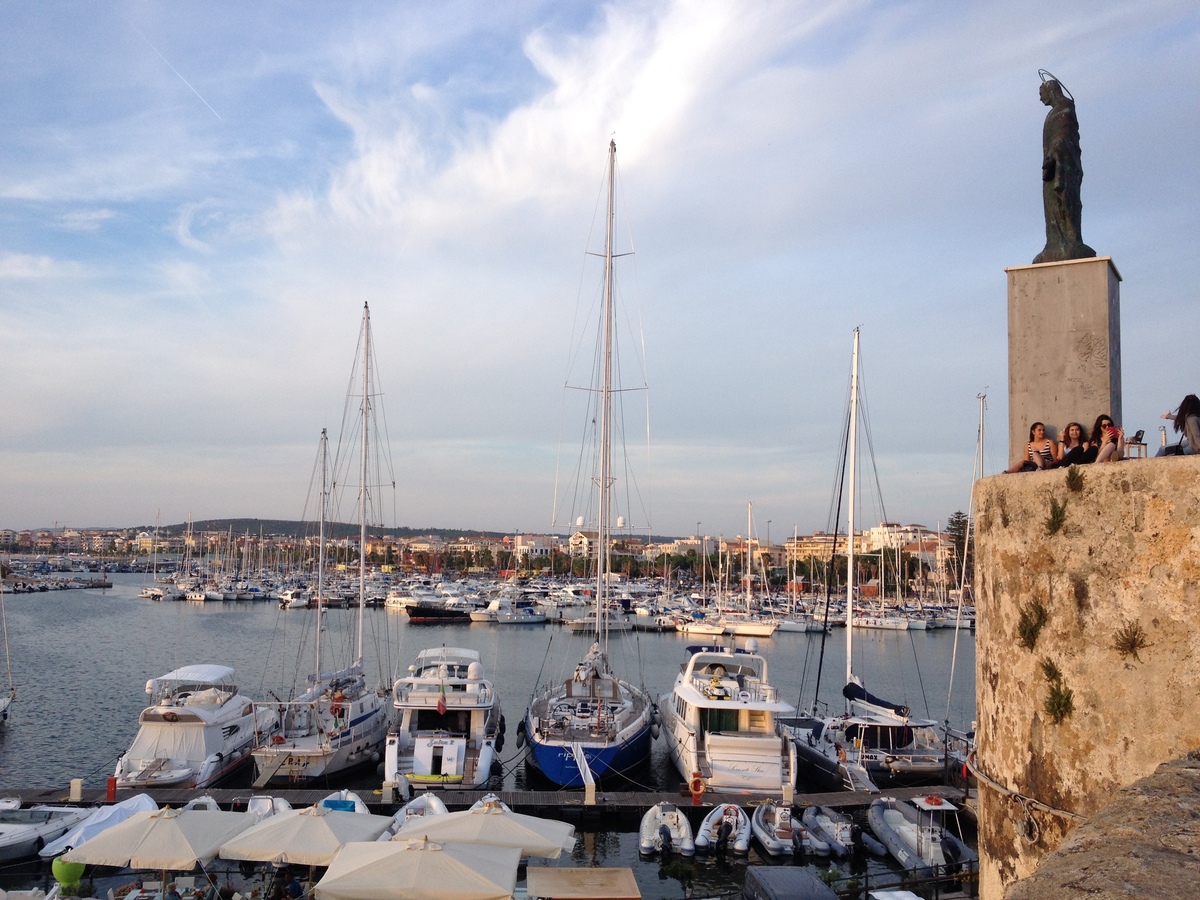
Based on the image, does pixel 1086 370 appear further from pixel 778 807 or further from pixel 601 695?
pixel 601 695

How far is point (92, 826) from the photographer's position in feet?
54.5

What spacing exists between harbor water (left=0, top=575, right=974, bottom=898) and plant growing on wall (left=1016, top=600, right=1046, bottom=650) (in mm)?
11505

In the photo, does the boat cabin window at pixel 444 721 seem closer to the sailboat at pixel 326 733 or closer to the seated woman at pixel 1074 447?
the sailboat at pixel 326 733

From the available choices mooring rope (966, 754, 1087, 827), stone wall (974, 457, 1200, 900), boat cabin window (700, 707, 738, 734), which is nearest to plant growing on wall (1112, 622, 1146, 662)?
stone wall (974, 457, 1200, 900)

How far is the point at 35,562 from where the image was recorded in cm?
19112

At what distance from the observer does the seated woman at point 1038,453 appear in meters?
7.80

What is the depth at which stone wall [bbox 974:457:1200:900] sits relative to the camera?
20.5 ft

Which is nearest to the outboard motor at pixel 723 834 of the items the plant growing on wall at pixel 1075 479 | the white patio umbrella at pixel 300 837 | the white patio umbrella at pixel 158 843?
the white patio umbrella at pixel 300 837

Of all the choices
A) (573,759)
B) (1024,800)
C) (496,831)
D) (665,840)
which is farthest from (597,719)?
(1024,800)

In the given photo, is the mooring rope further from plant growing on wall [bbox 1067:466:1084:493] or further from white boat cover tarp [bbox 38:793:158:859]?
white boat cover tarp [bbox 38:793:158:859]

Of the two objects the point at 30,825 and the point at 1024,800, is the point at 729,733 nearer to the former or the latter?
the point at 30,825

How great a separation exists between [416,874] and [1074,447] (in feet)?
33.2

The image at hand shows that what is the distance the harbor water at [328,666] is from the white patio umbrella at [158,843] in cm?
769

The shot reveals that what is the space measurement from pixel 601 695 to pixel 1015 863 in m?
20.0
